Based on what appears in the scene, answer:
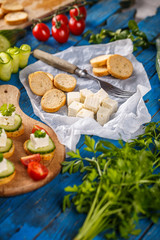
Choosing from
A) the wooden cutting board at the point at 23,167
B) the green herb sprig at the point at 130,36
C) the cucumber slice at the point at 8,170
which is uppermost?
the green herb sprig at the point at 130,36

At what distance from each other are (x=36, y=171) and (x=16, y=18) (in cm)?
269

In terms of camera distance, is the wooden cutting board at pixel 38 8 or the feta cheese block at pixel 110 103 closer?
the feta cheese block at pixel 110 103

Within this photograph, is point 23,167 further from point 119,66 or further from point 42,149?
point 119,66

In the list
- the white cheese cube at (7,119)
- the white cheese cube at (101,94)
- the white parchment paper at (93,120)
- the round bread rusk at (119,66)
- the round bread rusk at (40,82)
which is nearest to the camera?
the white cheese cube at (7,119)

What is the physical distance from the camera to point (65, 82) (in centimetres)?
321

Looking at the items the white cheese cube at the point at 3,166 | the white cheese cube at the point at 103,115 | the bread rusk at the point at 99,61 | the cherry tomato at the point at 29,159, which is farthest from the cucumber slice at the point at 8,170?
the bread rusk at the point at 99,61

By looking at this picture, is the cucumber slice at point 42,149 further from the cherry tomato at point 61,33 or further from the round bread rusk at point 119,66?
the cherry tomato at point 61,33

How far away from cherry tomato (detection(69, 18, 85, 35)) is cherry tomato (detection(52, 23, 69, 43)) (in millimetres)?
165

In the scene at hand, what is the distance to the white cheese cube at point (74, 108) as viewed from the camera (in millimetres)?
2848

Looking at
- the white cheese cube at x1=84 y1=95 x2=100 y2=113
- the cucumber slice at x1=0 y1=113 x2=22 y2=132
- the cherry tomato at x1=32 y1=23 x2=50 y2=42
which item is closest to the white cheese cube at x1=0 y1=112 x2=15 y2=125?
the cucumber slice at x1=0 y1=113 x2=22 y2=132

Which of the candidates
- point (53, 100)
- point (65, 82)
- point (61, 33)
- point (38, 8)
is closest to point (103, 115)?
point (53, 100)

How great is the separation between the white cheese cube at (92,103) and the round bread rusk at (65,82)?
1.25ft

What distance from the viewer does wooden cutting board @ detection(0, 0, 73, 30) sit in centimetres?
411

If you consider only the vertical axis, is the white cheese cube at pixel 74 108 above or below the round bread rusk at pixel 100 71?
below
